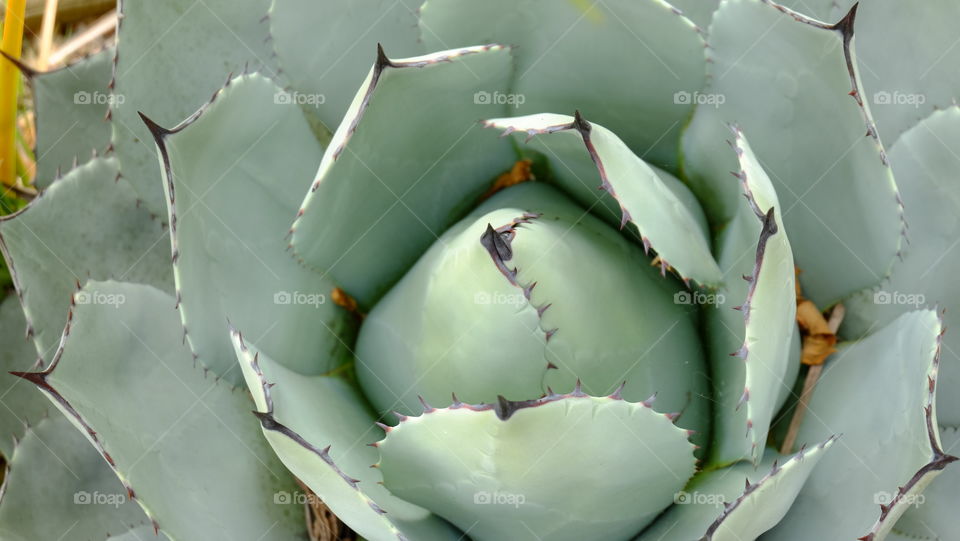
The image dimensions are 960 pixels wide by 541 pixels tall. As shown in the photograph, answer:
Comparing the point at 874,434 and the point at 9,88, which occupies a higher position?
the point at 9,88

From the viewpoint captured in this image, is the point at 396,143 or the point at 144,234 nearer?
the point at 396,143

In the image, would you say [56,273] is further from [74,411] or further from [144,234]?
[74,411]

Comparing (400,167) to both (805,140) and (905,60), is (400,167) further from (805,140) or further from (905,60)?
(905,60)

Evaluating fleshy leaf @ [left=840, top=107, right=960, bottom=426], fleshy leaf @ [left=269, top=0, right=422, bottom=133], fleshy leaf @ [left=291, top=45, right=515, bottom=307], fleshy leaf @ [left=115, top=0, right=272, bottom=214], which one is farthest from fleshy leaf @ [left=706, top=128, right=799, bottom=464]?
fleshy leaf @ [left=115, top=0, right=272, bottom=214]

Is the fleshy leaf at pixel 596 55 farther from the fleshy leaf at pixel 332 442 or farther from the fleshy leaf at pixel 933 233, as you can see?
the fleshy leaf at pixel 332 442

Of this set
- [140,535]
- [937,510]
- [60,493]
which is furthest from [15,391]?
[937,510]

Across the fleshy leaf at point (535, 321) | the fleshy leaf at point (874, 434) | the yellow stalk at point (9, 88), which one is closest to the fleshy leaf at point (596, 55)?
the fleshy leaf at point (535, 321)

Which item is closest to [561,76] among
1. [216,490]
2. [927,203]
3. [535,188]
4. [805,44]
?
[535,188]
